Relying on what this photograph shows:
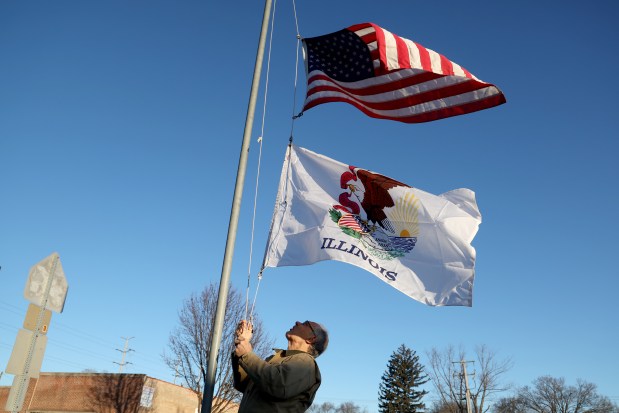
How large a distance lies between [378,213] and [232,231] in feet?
8.70

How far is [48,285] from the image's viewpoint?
6.30 meters

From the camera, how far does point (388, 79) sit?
7672 mm

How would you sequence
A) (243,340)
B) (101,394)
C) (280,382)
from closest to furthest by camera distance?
(280,382) < (243,340) < (101,394)

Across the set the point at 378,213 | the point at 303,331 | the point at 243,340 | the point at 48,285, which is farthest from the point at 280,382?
the point at 378,213

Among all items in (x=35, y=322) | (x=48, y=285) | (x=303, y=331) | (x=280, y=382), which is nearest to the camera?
(x=280, y=382)

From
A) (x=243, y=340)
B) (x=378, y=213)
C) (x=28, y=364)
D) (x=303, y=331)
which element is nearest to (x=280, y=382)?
(x=243, y=340)

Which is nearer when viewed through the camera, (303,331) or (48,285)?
(303,331)

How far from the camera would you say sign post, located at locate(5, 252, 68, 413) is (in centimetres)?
576

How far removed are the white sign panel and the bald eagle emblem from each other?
11.6 ft

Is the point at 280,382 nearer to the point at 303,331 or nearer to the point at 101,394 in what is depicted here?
the point at 303,331

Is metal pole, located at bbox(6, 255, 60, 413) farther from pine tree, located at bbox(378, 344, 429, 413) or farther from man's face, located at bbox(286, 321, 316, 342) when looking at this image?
pine tree, located at bbox(378, 344, 429, 413)

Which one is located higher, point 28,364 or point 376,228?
point 376,228

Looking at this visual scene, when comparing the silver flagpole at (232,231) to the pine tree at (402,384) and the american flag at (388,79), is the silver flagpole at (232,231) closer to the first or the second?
the american flag at (388,79)

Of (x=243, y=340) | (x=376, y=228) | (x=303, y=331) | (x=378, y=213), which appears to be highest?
(x=378, y=213)
